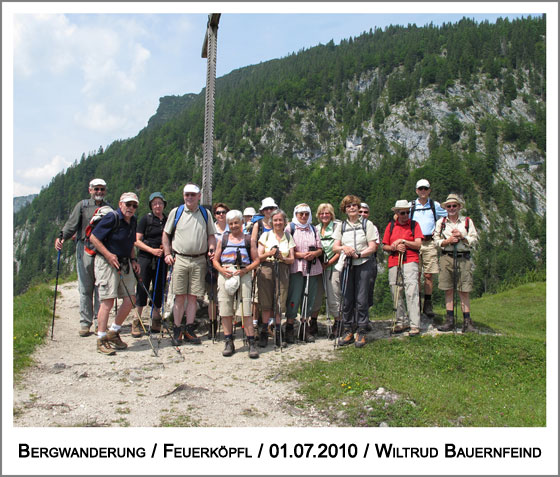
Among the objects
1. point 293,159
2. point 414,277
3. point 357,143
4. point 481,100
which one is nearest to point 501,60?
point 481,100

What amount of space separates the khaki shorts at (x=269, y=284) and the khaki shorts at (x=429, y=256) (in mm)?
2754

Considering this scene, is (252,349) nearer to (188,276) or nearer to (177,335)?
(177,335)

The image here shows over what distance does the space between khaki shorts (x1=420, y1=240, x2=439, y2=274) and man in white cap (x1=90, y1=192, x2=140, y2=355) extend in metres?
5.40

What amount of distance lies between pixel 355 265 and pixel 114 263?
13.2 ft

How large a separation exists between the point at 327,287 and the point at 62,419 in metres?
4.97

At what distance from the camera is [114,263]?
6941 mm

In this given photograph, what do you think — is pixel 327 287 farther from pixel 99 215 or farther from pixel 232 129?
Answer: pixel 232 129

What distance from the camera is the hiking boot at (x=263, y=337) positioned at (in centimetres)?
770

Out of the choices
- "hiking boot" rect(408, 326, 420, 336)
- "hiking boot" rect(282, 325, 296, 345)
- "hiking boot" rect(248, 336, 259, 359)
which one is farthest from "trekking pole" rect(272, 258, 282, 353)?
"hiking boot" rect(408, 326, 420, 336)

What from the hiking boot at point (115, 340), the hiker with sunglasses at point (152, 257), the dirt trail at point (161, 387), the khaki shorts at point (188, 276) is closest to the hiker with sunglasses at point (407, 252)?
the dirt trail at point (161, 387)

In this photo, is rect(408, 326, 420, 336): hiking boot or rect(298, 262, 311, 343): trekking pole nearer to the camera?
rect(408, 326, 420, 336): hiking boot

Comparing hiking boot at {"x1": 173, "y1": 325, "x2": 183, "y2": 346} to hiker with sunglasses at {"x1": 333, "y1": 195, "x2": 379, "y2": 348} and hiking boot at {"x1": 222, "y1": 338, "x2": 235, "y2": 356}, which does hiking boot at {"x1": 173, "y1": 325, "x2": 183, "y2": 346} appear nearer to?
hiking boot at {"x1": 222, "y1": 338, "x2": 235, "y2": 356}

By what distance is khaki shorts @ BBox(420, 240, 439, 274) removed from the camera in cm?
829

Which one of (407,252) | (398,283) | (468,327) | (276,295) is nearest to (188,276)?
(276,295)
